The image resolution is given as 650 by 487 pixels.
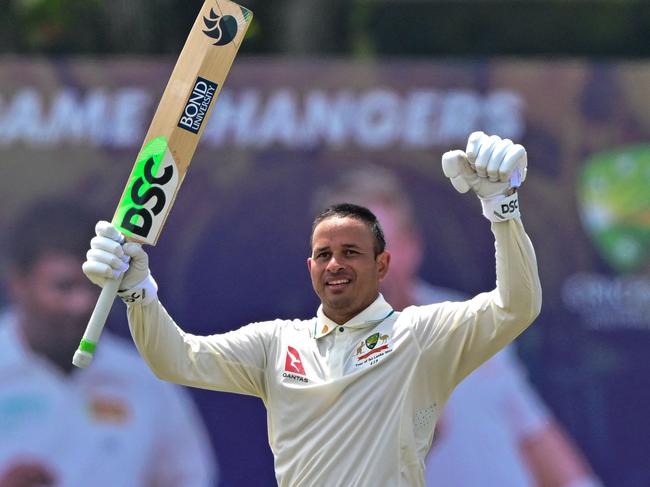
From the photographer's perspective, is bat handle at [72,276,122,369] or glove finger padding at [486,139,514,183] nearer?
glove finger padding at [486,139,514,183]

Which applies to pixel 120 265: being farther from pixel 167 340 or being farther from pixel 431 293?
pixel 431 293

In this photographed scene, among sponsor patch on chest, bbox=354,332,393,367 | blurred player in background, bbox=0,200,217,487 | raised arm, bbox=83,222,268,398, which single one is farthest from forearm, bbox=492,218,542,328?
blurred player in background, bbox=0,200,217,487

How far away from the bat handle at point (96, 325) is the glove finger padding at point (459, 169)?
2.94ft

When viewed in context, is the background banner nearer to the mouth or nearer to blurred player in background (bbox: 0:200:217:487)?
blurred player in background (bbox: 0:200:217:487)

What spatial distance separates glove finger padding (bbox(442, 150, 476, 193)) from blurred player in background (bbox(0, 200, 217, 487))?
376cm

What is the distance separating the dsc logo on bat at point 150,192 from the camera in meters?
3.92

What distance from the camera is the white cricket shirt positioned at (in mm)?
3631

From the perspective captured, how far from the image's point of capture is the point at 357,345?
3.79 m

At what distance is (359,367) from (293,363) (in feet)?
0.66

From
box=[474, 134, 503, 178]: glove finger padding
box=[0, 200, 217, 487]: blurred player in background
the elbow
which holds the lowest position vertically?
box=[0, 200, 217, 487]: blurred player in background

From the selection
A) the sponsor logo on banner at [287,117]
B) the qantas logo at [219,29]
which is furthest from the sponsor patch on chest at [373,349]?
the sponsor logo on banner at [287,117]

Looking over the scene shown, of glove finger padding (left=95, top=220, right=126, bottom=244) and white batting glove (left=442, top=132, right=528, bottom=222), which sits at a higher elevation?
white batting glove (left=442, top=132, right=528, bottom=222)

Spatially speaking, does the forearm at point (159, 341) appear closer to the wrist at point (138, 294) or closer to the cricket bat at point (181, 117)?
the wrist at point (138, 294)

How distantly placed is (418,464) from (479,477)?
11.2 feet
